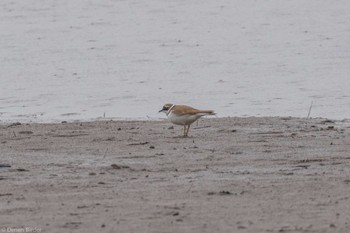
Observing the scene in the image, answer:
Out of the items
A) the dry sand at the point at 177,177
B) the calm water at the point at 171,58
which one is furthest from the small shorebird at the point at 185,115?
the calm water at the point at 171,58

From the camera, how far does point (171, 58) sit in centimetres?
1975

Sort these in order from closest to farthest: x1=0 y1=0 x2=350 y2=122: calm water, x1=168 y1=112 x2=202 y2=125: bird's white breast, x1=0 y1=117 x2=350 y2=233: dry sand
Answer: x1=0 y1=117 x2=350 y2=233: dry sand
x1=168 y1=112 x2=202 y2=125: bird's white breast
x1=0 y1=0 x2=350 y2=122: calm water

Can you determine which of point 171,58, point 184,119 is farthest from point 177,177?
point 171,58

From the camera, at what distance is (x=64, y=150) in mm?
10797

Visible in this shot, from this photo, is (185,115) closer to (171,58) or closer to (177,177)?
(177,177)

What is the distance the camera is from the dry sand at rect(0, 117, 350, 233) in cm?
721


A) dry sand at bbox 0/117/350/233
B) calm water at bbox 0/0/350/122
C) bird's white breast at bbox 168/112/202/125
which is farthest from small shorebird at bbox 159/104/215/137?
calm water at bbox 0/0/350/122

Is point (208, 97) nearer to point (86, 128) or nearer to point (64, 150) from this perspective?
point (86, 128)

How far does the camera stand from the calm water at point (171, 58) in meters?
15.3

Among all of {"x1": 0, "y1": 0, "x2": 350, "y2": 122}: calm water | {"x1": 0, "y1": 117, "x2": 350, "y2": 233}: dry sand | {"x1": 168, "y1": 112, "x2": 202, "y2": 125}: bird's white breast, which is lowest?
{"x1": 0, "y1": 0, "x2": 350, "y2": 122}: calm water

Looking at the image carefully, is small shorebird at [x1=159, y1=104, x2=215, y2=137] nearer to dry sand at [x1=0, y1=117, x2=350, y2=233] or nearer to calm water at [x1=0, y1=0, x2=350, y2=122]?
dry sand at [x1=0, y1=117, x2=350, y2=233]

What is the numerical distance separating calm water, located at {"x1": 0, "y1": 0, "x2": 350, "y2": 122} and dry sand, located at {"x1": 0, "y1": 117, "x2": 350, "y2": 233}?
191cm

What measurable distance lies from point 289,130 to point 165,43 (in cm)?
957

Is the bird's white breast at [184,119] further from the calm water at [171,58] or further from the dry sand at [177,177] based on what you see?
the calm water at [171,58]
